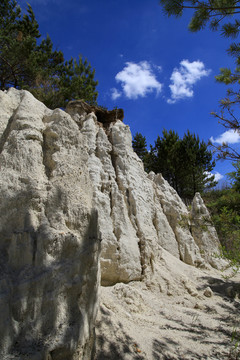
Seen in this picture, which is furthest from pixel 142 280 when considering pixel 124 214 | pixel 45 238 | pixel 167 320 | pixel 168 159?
pixel 168 159

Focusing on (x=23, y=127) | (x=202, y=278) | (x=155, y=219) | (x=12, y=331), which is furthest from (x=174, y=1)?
(x=202, y=278)

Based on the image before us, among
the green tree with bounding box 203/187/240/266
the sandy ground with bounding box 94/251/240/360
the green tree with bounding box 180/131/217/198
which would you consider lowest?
the sandy ground with bounding box 94/251/240/360

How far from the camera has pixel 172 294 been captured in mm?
6008

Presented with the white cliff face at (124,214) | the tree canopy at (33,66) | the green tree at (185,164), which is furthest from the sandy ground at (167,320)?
the green tree at (185,164)

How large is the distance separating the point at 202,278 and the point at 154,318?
148 inches

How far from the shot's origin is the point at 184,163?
20141 mm

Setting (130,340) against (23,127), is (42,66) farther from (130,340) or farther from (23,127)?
(130,340)

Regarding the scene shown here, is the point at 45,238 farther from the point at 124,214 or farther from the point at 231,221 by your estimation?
the point at 231,221

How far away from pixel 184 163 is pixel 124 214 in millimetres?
14620

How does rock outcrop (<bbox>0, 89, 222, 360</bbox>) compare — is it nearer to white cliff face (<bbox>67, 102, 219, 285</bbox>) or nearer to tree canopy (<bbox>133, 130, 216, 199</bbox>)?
white cliff face (<bbox>67, 102, 219, 285</bbox>)

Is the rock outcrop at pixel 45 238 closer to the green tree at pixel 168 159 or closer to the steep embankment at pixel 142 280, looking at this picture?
the steep embankment at pixel 142 280

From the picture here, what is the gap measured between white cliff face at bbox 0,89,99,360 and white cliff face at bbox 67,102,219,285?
Answer: 2.49m

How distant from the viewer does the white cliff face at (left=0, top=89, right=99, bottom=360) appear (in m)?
2.48

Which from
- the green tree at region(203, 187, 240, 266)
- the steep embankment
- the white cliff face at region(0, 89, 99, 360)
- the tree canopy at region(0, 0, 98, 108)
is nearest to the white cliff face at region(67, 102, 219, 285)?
the steep embankment
